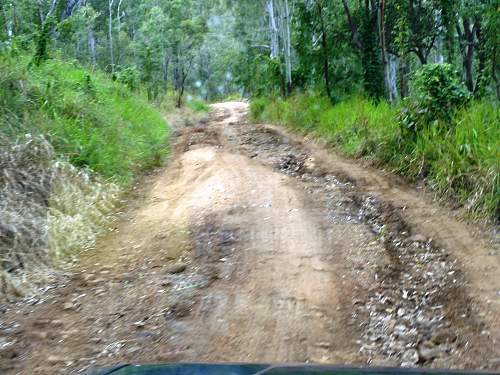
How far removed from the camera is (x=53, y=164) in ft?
22.1

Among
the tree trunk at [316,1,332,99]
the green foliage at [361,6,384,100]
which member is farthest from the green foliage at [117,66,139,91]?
the green foliage at [361,6,384,100]

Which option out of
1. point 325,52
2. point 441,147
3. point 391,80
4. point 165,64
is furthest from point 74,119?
point 165,64

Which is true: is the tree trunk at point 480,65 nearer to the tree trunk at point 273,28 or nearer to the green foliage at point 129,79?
the green foliage at point 129,79

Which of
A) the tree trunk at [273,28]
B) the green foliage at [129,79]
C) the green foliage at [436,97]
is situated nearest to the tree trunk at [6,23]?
the green foliage at [129,79]

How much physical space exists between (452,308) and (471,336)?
1.50ft

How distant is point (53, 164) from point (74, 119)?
1.94m

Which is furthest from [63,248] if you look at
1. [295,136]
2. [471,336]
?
[295,136]

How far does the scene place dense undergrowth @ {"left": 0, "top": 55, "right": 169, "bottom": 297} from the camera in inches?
211

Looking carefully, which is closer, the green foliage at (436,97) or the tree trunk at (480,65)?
the green foliage at (436,97)

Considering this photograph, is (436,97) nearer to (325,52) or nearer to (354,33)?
(354,33)

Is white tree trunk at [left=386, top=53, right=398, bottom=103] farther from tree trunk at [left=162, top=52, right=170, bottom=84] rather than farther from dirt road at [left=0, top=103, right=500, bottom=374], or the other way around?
tree trunk at [left=162, top=52, right=170, bottom=84]

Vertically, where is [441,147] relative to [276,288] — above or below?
above

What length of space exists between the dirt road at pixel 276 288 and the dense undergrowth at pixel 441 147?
395 mm

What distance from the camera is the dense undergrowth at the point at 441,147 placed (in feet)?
19.7
